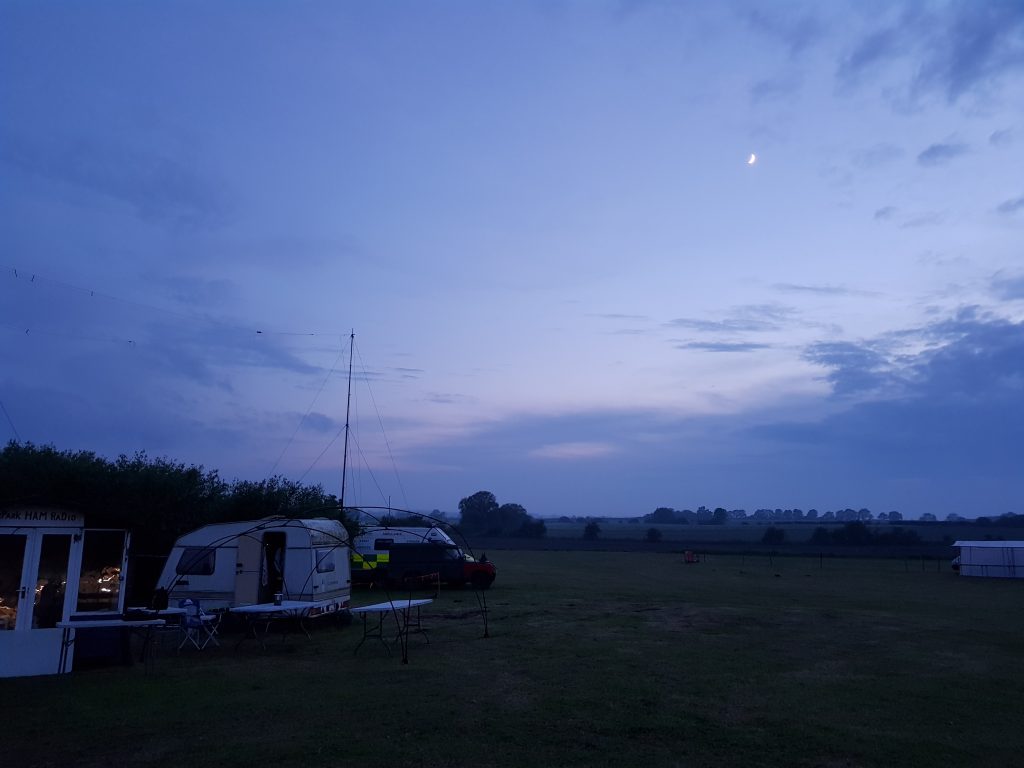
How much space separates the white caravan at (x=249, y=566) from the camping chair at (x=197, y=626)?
3.72ft

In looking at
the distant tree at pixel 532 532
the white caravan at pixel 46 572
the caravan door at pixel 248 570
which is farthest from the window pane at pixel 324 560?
the distant tree at pixel 532 532

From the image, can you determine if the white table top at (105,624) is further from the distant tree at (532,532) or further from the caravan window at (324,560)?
the distant tree at (532,532)

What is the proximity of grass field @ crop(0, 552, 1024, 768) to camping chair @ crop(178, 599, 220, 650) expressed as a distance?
49 centimetres

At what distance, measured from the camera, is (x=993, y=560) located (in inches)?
1531

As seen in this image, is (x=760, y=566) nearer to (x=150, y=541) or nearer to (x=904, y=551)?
(x=904, y=551)

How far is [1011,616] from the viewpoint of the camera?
21578 millimetres

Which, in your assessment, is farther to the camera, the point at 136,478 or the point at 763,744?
the point at 136,478

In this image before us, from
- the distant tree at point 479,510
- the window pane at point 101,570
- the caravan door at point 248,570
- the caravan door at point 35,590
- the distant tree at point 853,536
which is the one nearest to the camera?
the caravan door at point 35,590

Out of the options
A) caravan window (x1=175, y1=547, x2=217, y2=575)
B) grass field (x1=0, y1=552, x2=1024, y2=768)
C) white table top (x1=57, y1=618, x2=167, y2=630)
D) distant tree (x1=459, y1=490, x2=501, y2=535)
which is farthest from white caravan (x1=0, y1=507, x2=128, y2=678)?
distant tree (x1=459, y1=490, x2=501, y2=535)

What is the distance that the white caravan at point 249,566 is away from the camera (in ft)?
59.9

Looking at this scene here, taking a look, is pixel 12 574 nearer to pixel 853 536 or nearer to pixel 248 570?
pixel 248 570

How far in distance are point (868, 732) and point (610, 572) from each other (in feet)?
103

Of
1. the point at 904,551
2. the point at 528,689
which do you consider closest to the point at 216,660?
the point at 528,689

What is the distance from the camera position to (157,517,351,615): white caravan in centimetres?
1827
